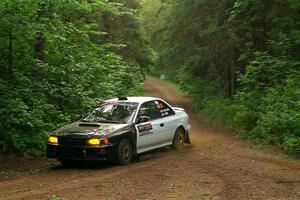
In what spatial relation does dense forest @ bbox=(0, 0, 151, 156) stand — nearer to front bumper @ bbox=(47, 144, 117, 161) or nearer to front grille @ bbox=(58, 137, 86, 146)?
front grille @ bbox=(58, 137, 86, 146)

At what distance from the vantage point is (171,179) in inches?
403

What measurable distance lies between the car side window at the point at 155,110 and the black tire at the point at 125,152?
43.8 inches

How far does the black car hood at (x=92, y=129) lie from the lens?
1183cm

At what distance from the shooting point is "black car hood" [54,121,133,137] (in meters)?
11.8

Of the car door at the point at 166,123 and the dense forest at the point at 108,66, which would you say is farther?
the dense forest at the point at 108,66

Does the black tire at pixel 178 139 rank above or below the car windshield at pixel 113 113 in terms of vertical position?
below

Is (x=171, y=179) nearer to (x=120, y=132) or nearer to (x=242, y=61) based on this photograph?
(x=120, y=132)

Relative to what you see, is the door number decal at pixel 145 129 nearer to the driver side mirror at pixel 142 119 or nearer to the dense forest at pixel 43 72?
the driver side mirror at pixel 142 119

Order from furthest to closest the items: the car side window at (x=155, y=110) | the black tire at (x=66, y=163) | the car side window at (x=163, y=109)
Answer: the car side window at (x=163, y=109), the car side window at (x=155, y=110), the black tire at (x=66, y=163)

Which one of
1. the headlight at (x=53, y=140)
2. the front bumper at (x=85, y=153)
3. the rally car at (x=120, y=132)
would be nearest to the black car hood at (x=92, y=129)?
the rally car at (x=120, y=132)

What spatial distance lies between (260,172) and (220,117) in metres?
13.8

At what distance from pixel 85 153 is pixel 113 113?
74.2 inches

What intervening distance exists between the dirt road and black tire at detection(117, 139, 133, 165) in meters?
0.22

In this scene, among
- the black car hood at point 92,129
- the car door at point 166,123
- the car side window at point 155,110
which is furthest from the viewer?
the car door at point 166,123
